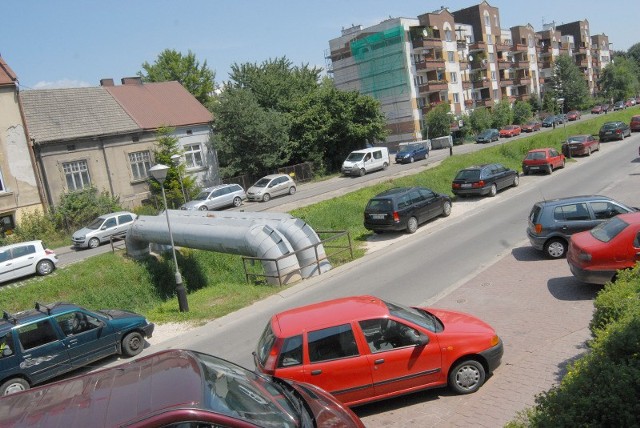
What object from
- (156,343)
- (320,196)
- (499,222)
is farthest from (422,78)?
(156,343)

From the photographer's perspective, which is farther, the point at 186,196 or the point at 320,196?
the point at 186,196

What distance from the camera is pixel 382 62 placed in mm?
65438

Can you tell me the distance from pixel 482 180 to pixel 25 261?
2077cm

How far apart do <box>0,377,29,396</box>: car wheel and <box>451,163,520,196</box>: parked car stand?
21.1 meters

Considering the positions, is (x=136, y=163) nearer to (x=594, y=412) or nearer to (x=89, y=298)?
(x=89, y=298)

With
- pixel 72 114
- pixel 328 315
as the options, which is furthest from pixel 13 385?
pixel 72 114

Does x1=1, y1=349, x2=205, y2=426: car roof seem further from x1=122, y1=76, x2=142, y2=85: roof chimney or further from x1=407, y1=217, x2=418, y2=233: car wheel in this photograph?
x1=122, y1=76, x2=142, y2=85: roof chimney

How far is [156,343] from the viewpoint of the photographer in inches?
515

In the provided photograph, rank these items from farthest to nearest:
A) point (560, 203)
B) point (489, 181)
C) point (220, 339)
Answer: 1. point (489, 181)
2. point (560, 203)
3. point (220, 339)

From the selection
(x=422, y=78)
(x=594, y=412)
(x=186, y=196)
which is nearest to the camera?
(x=594, y=412)

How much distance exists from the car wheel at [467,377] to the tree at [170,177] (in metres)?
29.4

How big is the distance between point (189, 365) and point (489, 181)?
23.8 m

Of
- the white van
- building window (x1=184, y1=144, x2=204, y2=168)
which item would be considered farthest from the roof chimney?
the white van

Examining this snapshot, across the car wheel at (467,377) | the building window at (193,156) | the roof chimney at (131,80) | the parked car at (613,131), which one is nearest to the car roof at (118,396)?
the car wheel at (467,377)
